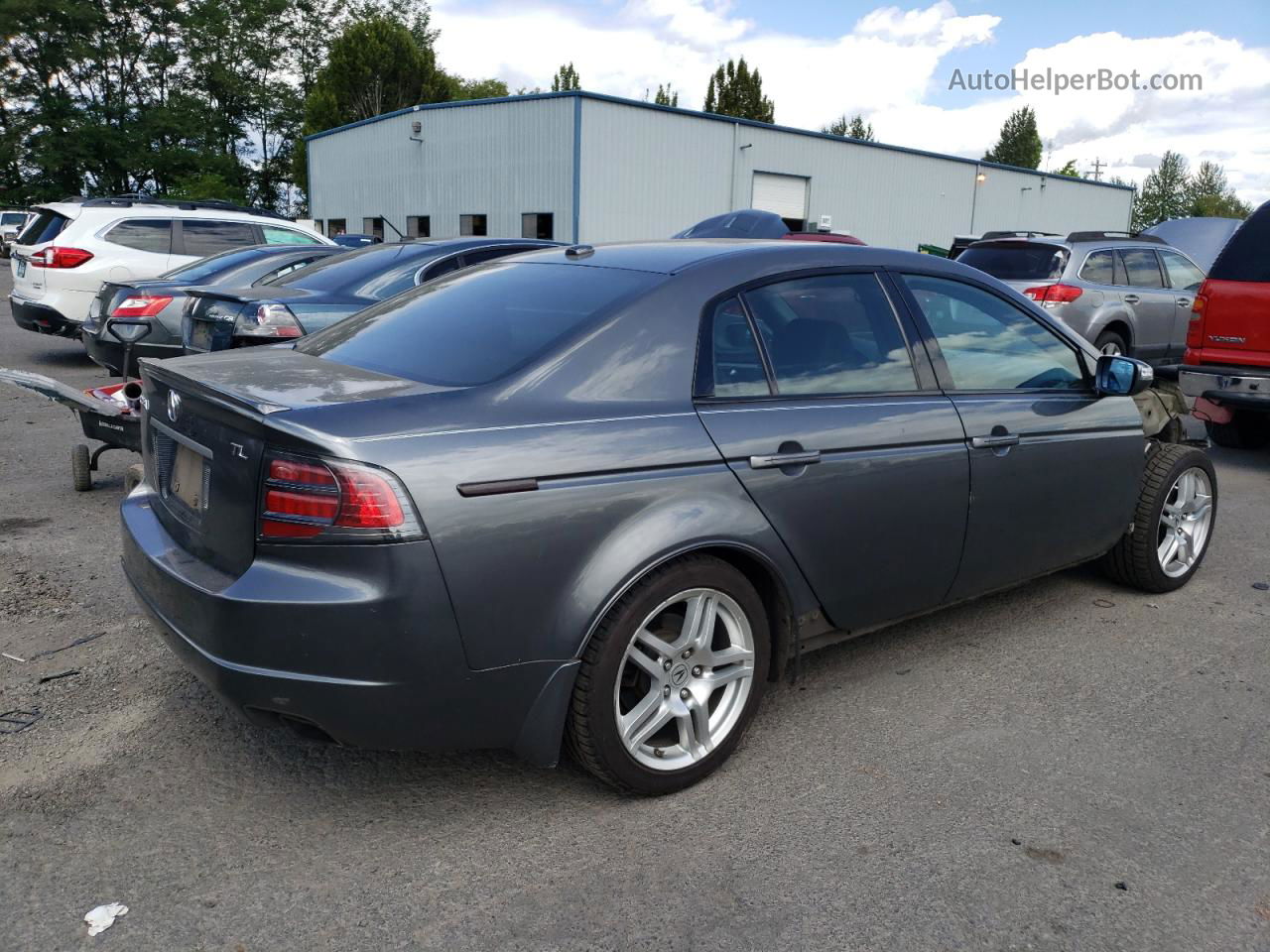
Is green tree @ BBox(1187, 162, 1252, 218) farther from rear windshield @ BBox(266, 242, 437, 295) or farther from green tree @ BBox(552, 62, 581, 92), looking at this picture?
rear windshield @ BBox(266, 242, 437, 295)

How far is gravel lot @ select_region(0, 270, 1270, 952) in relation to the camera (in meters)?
2.47

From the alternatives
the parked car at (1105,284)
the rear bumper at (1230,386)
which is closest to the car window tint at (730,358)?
the rear bumper at (1230,386)

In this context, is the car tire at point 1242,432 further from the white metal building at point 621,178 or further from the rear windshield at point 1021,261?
the white metal building at point 621,178

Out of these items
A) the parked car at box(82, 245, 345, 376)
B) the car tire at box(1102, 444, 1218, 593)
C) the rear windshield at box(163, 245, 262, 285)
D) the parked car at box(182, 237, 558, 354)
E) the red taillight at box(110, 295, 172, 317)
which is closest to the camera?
the car tire at box(1102, 444, 1218, 593)

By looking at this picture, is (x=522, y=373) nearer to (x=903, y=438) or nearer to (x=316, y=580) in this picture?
(x=316, y=580)

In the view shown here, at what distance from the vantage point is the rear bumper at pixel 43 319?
11.3 meters

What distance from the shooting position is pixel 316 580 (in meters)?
2.53

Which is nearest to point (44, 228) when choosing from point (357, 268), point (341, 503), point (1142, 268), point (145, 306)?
point (145, 306)

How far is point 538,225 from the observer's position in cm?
2519

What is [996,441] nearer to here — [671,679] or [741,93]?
[671,679]

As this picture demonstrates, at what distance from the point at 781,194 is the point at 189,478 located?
2636 cm

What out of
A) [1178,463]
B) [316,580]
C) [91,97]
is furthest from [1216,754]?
[91,97]

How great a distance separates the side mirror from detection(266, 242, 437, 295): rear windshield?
482 centimetres

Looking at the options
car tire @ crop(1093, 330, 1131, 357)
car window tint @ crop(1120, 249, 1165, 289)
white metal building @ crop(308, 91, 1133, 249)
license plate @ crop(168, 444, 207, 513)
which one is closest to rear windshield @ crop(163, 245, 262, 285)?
license plate @ crop(168, 444, 207, 513)
